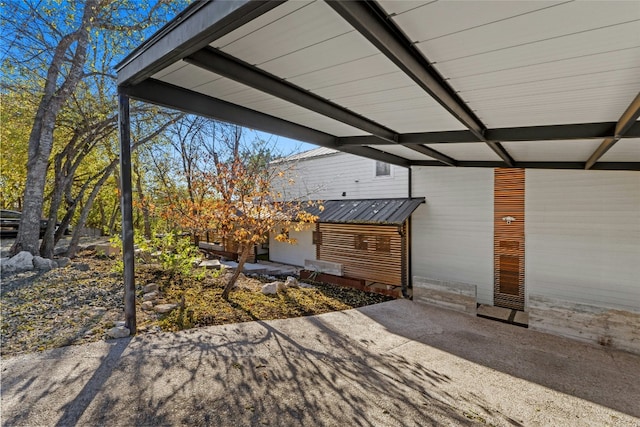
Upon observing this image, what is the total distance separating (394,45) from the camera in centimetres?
208

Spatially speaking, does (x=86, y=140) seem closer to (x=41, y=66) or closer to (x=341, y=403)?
(x=41, y=66)

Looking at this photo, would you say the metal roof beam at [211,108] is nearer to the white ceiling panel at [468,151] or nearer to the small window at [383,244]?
the white ceiling panel at [468,151]

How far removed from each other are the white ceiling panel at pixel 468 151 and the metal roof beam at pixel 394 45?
103 inches

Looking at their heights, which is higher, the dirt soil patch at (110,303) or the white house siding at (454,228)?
the white house siding at (454,228)

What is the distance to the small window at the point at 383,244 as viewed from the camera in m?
8.66

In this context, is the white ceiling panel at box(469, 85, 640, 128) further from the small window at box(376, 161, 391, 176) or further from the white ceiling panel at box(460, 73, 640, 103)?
the small window at box(376, 161, 391, 176)

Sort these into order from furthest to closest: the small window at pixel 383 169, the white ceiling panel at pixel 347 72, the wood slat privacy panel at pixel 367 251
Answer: the small window at pixel 383 169 < the wood slat privacy panel at pixel 367 251 < the white ceiling panel at pixel 347 72

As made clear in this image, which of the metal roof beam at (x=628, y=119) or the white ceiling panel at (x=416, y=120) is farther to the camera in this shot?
the white ceiling panel at (x=416, y=120)

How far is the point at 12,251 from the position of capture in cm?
763

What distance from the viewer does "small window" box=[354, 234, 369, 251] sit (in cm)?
922

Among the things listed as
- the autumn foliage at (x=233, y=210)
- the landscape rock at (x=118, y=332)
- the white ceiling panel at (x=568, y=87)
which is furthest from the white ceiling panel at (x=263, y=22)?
the autumn foliage at (x=233, y=210)

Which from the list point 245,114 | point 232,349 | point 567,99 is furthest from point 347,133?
point 232,349

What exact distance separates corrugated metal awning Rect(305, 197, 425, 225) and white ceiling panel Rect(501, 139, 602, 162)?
112 inches

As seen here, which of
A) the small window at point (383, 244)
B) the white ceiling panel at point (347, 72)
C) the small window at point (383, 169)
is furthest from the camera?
the small window at point (383, 169)
